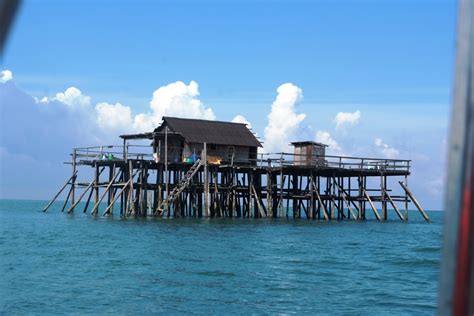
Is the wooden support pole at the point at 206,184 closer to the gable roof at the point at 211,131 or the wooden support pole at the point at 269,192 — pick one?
the gable roof at the point at 211,131

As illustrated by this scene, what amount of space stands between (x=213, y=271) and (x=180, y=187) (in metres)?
21.5

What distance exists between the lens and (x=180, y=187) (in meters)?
43.5

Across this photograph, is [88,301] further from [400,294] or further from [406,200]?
[406,200]

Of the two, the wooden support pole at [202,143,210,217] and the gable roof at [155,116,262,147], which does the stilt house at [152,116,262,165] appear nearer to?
the gable roof at [155,116,262,147]

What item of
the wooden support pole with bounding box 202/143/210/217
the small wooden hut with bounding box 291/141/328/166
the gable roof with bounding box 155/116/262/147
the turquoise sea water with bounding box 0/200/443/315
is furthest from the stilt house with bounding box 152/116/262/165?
the turquoise sea water with bounding box 0/200/443/315

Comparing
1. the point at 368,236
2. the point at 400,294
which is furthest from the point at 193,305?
the point at 368,236

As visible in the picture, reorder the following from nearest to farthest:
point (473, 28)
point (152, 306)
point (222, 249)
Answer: point (473, 28) < point (152, 306) < point (222, 249)

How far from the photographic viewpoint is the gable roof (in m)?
45.4

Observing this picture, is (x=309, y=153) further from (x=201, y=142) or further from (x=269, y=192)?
(x=201, y=142)

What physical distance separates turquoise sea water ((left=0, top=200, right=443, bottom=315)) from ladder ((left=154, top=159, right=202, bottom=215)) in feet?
10.9

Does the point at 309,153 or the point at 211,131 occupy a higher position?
the point at 211,131

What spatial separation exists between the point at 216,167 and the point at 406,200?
1293 cm

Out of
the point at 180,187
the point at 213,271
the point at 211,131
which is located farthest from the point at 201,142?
the point at 213,271

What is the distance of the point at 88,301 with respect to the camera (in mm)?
16641
